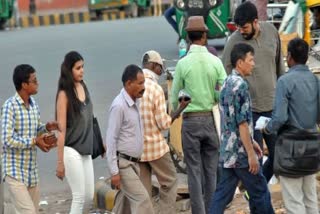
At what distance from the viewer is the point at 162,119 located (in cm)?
725

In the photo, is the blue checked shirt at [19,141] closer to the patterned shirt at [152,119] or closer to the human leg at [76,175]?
the human leg at [76,175]

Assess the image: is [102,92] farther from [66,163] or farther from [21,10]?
[21,10]

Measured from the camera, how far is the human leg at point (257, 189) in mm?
6914

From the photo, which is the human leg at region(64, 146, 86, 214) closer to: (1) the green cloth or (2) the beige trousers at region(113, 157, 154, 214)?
(2) the beige trousers at region(113, 157, 154, 214)

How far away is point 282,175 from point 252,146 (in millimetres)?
303

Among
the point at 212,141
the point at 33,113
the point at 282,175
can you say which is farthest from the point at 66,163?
the point at 282,175

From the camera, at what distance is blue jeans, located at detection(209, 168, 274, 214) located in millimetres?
6930

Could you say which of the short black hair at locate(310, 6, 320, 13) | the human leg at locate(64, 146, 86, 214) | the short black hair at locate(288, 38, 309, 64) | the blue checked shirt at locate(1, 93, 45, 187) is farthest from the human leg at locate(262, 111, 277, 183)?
the short black hair at locate(310, 6, 320, 13)

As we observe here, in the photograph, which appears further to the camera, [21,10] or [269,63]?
[21,10]

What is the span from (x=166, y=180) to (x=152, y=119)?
515 mm

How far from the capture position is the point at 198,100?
24.7 feet

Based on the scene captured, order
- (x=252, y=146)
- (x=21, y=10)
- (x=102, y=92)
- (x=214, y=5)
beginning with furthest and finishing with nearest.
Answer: (x=21, y=10), (x=214, y=5), (x=102, y=92), (x=252, y=146)

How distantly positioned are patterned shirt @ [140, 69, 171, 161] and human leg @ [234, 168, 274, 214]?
703 millimetres

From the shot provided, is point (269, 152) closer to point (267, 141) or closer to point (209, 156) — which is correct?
point (267, 141)
